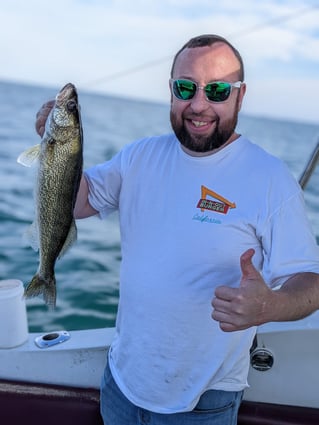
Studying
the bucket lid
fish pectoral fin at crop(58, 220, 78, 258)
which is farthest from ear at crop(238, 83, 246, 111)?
the bucket lid

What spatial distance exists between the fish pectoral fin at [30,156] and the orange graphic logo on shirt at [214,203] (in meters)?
0.74

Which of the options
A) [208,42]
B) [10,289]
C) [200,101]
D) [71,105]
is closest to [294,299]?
[200,101]

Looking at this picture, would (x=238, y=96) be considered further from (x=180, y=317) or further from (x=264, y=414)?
(x=264, y=414)

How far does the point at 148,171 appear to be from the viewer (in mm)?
2170

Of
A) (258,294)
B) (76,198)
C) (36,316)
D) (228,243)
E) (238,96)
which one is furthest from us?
(36,316)

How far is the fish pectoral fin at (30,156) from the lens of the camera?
2.24m

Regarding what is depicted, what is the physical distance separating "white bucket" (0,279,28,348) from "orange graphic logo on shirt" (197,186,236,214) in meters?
1.10

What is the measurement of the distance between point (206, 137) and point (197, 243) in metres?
0.42

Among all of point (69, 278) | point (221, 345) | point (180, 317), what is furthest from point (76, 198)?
point (69, 278)

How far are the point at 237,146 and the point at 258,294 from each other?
0.67 m

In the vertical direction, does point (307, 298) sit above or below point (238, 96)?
below

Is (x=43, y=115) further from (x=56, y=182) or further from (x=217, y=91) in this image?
(x=217, y=91)

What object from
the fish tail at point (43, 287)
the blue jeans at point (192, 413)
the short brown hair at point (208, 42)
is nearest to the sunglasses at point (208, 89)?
the short brown hair at point (208, 42)

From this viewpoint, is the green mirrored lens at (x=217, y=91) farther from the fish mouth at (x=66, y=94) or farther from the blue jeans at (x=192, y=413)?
the blue jeans at (x=192, y=413)
